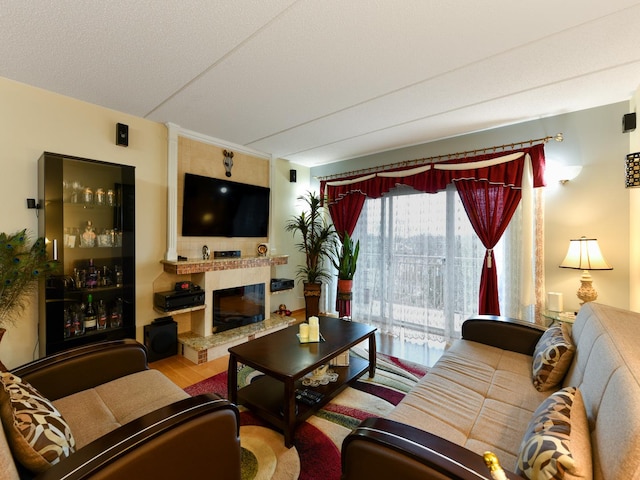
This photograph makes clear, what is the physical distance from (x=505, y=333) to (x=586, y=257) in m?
1.01

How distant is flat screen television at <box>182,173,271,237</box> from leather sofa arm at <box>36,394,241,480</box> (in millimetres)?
2537

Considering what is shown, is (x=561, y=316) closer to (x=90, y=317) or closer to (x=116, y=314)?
(x=116, y=314)

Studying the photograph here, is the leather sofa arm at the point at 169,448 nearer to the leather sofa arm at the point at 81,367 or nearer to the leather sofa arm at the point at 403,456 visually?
the leather sofa arm at the point at 403,456

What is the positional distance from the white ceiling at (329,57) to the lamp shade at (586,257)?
1.26 m

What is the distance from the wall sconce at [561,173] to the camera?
8.96 ft

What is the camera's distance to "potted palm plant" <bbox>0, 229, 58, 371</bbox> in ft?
6.91

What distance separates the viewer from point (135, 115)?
295cm

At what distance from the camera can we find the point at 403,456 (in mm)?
1031

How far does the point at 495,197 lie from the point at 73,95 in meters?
4.18

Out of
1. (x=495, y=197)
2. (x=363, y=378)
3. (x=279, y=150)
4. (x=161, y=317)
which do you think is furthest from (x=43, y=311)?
(x=495, y=197)

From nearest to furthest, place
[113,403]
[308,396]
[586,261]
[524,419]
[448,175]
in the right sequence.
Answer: [524,419], [113,403], [308,396], [586,261], [448,175]

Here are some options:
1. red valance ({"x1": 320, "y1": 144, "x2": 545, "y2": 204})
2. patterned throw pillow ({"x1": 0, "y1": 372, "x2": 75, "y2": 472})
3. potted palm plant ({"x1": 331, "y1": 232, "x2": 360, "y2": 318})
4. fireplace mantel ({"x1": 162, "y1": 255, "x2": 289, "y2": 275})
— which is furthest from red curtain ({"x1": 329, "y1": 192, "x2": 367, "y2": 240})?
patterned throw pillow ({"x1": 0, "y1": 372, "x2": 75, "y2": 472})

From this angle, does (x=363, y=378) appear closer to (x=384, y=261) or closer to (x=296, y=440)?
(x=296, y=440)

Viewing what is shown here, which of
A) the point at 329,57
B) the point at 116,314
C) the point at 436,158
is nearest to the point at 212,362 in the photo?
the point at 116,314
